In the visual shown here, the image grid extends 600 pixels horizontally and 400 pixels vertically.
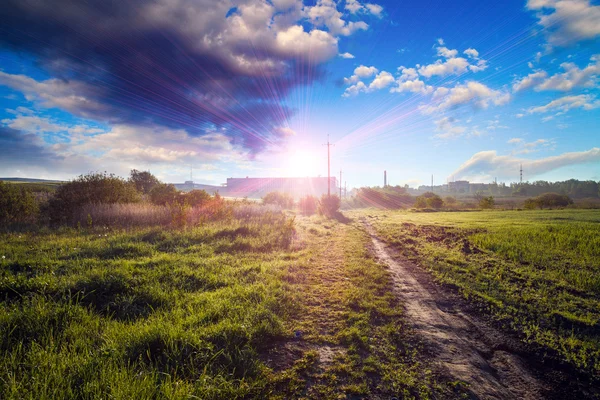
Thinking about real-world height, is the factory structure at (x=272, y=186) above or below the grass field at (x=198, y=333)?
above

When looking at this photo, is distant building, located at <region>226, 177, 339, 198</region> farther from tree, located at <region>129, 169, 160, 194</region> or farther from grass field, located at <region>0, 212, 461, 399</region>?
grass field, located at <region>0, 212, 461, 399</region>

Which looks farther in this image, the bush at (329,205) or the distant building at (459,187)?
the distant building at (459,187)

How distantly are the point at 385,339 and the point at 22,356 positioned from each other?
560 centimetres

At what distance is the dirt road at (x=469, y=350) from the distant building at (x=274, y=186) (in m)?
78.0

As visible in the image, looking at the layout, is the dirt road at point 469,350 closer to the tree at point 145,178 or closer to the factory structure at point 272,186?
the tree at point 145,178

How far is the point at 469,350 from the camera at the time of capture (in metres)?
4.15

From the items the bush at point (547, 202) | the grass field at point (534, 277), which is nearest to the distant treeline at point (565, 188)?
the bush at point (547, 202)

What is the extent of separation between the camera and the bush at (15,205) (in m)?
14.4

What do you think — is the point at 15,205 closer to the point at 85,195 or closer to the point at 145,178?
the point at 85,195

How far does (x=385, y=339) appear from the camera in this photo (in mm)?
4379

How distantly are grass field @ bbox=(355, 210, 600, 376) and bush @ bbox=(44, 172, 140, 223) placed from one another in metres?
20.6

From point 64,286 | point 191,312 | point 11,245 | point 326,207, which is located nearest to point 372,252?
point 191,312

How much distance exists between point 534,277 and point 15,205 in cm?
2617

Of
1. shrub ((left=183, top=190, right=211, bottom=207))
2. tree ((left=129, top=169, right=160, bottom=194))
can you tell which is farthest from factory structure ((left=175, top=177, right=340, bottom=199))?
shrub ((left=183, top=190, right=211, bottom=207))
